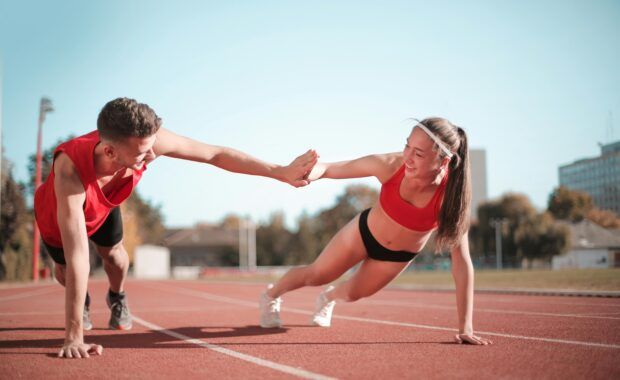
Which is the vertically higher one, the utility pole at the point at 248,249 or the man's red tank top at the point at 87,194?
the man's red tank top at the point at 87,194

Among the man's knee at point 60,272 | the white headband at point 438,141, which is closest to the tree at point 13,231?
the man's knee at point 60,272

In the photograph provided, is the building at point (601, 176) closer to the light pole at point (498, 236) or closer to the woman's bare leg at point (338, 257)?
the woman's bare leg at point (338, 257)

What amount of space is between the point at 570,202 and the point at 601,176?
3586 millimetres

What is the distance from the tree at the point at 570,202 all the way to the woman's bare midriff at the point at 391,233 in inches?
519

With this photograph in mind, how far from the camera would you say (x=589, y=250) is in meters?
40.2

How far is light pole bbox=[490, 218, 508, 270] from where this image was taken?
176 feet

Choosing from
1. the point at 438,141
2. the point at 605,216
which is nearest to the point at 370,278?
the point at 438,141

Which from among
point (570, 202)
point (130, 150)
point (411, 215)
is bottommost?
point (411, 215)

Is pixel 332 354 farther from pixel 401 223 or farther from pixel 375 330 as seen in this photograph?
pixel 375 330

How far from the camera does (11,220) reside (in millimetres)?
29000

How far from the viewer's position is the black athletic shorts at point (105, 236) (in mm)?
5078

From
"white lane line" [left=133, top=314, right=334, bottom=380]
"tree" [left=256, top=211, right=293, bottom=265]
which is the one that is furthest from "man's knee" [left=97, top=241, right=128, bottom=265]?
"tree" [left=256, top=211, right=293, bottom=265]

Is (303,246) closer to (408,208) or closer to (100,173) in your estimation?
(408,208)

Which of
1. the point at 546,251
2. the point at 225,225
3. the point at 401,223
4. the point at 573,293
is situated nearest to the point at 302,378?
the point at 401,223
